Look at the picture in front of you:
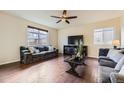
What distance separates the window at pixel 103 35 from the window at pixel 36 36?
378cm

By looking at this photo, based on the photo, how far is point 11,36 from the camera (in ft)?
17.4

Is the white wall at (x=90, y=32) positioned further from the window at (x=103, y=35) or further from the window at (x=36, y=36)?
the window at (x=36, y=36)

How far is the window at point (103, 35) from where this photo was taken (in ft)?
20.8

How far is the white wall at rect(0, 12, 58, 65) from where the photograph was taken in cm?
490

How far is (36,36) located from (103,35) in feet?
14.8

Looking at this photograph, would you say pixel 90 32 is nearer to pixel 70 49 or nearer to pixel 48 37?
pixel 70 49

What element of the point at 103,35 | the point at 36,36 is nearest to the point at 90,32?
the point at 103,35

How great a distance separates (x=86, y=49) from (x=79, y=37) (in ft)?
3.46

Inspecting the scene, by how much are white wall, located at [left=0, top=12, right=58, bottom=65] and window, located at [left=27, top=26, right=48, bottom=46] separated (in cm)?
43

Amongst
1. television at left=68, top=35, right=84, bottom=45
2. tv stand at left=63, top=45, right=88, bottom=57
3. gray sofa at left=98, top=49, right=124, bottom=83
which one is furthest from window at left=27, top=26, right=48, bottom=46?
gray sofa at left=98, top=49, right=124, bottom=83

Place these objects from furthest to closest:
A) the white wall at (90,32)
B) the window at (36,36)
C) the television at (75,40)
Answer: the television at (75,40), the window at (36,36), the white wall at (90,32)

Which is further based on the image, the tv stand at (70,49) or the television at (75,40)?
the television at (75,40)

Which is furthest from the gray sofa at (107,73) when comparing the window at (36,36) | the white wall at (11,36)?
the window at (36,36)
